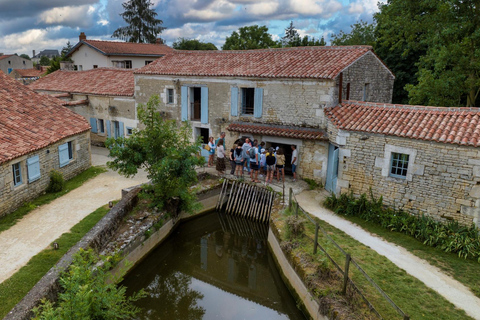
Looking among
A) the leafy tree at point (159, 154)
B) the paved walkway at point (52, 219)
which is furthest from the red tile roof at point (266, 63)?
the paved walkway at point (52, 219)

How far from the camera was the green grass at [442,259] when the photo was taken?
8.67m

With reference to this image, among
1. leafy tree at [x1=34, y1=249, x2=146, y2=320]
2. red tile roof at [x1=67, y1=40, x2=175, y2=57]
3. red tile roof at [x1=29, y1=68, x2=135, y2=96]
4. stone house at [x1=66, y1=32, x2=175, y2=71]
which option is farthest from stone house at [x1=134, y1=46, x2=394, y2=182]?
red tile roof at [x1=67, y1=40, x2=175, y2=57]

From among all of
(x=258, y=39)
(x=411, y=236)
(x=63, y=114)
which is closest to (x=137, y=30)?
(x=258, y=39)

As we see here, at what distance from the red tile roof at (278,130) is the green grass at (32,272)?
7.52m

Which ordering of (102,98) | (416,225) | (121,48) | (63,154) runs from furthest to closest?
1. (121,48)
2. (102,98)
3. (63,154)
4. (416,225)

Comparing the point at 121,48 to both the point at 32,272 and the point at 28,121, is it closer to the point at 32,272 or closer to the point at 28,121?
the point at 28,121

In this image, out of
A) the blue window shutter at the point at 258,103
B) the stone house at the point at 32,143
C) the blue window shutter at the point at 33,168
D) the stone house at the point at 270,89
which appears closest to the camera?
the stone house at the point at 32,143

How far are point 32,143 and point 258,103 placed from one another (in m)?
9.08

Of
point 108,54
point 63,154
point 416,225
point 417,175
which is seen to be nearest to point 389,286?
point 416,225

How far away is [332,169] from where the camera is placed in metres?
13.4

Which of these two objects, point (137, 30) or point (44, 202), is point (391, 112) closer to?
point (44, 202)

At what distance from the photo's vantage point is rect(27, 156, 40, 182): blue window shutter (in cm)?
1297

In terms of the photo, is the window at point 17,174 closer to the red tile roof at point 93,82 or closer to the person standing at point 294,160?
the red tile roof at point 93,82

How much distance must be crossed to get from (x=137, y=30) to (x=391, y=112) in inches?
1530
